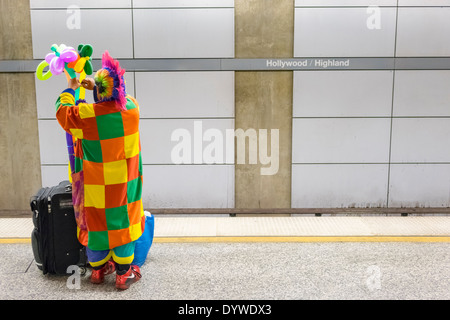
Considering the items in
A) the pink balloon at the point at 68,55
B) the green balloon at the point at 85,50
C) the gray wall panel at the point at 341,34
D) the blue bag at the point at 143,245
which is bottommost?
the blue bag at the point at 143,245

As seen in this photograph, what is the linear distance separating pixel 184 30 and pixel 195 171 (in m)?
1.55

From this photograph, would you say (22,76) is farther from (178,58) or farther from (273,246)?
(273,246)

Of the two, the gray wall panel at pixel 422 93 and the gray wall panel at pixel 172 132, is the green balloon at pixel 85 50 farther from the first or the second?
the gray wall panel at pixel 422 93

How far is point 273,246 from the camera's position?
347 centimetres

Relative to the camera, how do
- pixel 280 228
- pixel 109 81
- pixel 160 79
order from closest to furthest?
1. pixel 109 81
2. pixel 280 228
3. pixel 160 79

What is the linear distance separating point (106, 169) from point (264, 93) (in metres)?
2.38

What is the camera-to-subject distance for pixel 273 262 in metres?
3.17

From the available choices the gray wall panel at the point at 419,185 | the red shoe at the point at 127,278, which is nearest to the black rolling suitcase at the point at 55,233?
the red shoe at the point at 127,278

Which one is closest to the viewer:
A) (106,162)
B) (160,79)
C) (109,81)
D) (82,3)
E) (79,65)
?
(109,81)

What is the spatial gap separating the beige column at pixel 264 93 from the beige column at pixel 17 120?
2265mm

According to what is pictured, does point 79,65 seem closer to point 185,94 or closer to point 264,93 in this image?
point 185,94

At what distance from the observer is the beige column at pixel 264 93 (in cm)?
439

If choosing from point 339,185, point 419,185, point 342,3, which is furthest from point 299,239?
point 342,3

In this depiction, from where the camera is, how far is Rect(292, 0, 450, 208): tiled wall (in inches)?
174
